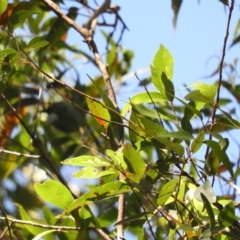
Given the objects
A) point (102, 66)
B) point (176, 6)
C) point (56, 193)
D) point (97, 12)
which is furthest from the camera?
point (97, 12)

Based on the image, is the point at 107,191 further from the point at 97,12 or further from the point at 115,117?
the point at 97,12

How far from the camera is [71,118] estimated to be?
1.66 meters

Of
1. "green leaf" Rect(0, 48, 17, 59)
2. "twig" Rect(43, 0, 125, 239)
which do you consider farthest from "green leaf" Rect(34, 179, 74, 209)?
"green leaf" Rect(0, 48, 17, 59)

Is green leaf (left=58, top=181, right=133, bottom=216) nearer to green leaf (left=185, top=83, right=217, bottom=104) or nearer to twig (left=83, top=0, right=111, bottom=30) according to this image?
green leaf (left=185, top=83, right=217, bottom=104)

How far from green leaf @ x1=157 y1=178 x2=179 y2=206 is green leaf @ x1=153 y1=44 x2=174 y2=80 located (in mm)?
163

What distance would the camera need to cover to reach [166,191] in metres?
0.79

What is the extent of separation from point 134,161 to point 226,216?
0.41 feet

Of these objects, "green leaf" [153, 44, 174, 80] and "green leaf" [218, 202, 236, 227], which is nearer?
"green leaf" [218, 202, 236, 227]

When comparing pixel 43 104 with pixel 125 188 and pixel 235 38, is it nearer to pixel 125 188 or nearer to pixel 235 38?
pixel 235 38

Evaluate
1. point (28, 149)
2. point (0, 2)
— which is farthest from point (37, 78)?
point (0, 2)

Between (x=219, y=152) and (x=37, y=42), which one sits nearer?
(x=219, y=152)

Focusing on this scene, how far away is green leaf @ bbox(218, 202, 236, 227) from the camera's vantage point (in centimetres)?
74

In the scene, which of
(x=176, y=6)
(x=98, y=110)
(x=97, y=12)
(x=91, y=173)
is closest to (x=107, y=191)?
(x=91, y=173)

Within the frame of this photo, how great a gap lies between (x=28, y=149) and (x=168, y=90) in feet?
2.96
